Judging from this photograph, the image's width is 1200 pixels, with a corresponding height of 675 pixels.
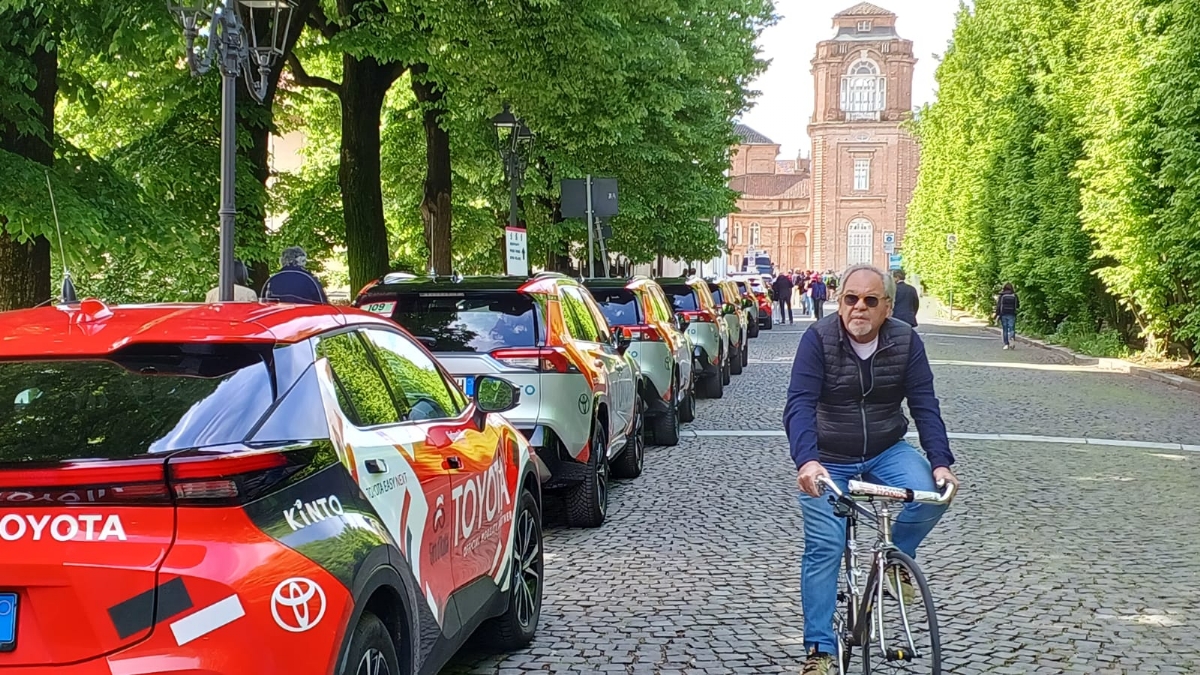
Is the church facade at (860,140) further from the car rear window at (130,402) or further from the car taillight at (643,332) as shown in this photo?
the car rear window at (130,402)

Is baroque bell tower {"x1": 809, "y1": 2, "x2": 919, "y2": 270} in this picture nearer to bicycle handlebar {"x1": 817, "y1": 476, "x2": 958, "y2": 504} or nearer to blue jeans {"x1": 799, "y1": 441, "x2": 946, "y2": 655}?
blue jeans {"x1": 799, "y1": 441, "x2": 946, "y2": 655}

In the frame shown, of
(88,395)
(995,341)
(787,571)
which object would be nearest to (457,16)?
(787,571)

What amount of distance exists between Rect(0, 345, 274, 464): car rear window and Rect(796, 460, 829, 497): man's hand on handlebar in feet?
6.87

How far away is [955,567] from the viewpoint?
7961 mm

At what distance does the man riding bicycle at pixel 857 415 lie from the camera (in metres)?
5.09

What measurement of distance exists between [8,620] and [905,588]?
2923 millimetres

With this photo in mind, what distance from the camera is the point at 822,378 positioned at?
Answer: 515 centimetres

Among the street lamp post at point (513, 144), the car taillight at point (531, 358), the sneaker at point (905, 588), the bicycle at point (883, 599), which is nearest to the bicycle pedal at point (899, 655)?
the bicycle at point (883, 599)

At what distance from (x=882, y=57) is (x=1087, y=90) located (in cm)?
10511

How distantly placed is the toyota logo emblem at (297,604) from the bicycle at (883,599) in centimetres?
207

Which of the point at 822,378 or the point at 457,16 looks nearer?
the point at 822,378

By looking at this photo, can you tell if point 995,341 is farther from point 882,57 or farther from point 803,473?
point 882,57

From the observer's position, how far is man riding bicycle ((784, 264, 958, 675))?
5.09m

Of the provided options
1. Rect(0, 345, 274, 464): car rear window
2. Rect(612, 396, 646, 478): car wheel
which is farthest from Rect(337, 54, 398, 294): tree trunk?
Rect(0, 345, 274, 464): car rear window
